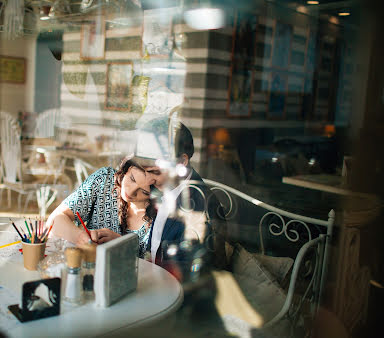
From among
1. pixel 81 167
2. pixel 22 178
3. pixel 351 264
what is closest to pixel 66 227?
pixel 351 264

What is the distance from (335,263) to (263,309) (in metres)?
0.29

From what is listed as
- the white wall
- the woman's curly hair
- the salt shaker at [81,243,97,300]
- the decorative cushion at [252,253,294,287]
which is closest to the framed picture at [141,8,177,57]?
the woman's curly hair

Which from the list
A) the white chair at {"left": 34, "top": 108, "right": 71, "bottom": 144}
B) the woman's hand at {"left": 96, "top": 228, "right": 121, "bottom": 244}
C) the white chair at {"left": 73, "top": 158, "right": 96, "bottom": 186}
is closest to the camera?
the woman's hand at {"left": 96, "top": 228, "right": 121, "bottom": 244}

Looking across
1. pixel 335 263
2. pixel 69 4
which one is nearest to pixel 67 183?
pixel 69 4

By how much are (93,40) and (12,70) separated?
287 cm

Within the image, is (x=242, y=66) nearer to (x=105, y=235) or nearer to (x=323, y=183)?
(x=323, y=183)

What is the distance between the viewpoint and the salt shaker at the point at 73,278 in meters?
1.02

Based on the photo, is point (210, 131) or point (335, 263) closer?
point (335, 263)

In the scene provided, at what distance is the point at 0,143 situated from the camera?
4.01 meters

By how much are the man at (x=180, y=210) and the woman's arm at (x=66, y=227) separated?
274 millimetres

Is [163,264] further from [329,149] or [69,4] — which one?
[69,4]

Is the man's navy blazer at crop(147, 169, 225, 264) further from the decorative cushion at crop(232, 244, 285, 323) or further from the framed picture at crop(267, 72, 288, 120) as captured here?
the framed picture at crop(267, 72, 288, 120)

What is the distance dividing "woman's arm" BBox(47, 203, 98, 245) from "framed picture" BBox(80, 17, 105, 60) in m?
1.69

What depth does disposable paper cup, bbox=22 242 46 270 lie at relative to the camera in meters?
1.20
